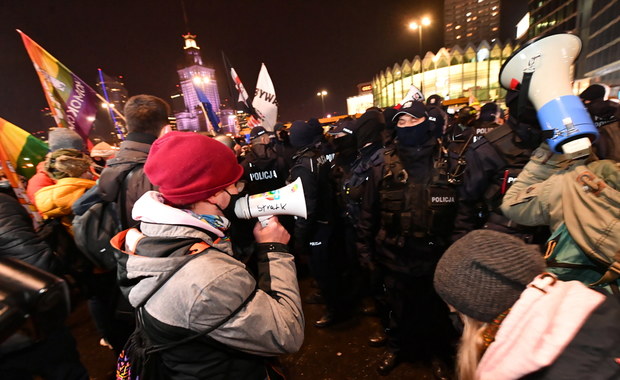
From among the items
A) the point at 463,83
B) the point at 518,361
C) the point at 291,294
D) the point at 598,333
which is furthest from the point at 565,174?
the point at 463,83

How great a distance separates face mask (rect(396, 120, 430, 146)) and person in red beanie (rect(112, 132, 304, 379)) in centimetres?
186

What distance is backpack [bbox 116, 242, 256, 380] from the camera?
44.1 inches

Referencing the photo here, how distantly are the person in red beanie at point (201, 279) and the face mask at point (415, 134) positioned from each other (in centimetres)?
186

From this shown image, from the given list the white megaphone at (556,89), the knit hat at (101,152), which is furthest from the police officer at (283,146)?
the white megaphone at (556,89)

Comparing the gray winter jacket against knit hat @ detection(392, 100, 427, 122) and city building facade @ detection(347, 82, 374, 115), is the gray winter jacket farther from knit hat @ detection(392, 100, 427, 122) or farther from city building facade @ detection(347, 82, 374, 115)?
city building facade @ detection(347, 82, 374, 115)

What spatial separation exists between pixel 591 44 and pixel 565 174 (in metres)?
66.9

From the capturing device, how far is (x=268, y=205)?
5.16 feet

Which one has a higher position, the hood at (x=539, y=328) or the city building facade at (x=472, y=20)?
the city building facade at (x=472, y=20)

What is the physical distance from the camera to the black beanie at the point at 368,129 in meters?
3.43

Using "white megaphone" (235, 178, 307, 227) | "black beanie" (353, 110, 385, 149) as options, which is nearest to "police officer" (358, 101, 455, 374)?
"black beanie" (353, 110, 385, 149)

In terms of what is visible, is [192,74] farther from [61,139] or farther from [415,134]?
[415,134]

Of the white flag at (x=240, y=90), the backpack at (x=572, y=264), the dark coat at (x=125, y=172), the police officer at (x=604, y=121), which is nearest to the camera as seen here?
the backpack at (x=572, y=264)

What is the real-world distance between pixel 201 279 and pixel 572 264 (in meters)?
2.01

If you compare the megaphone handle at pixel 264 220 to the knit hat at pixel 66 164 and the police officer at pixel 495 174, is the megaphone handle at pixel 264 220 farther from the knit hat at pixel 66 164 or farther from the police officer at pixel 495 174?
the knit hat at pixel 66 164
